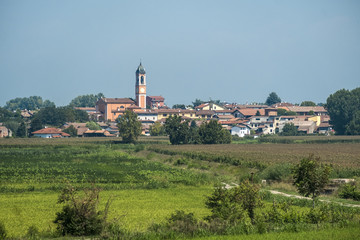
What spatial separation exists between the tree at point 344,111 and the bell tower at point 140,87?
5505 cm

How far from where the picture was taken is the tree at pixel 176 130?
9806 centimetres

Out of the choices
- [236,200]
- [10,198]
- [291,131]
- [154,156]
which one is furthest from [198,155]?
[291,131]

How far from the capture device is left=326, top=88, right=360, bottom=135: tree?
405 feet

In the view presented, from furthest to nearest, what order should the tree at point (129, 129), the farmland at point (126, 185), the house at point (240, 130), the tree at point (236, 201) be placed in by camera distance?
1. the house at point (240, 130)
2. the tree at point (129, 129)
3. the farmland at point (126, 185)
4. the tree at point (236, 201)

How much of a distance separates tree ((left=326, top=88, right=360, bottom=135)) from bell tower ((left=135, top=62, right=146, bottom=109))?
5505 cm

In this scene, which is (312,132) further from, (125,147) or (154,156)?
(154,156)

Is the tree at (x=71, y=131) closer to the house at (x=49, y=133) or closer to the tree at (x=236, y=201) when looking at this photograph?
the house at (x=49, y=133)

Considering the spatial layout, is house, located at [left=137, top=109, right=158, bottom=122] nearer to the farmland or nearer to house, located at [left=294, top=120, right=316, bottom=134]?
house, located at [left=294, top=120, right=316, bottom=134]

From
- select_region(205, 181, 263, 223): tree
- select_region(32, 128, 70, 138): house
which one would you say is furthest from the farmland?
select_region(32, 128, 70, 138): house

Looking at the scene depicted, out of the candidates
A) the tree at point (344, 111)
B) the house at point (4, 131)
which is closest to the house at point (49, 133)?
the house at point (4, 131)

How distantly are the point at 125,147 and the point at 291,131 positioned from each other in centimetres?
4921

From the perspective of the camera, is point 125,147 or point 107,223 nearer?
point 107,223

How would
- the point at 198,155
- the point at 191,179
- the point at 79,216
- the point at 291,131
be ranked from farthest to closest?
the point at 291,131 → the point at 198,155 → the point at 191,179 → the point at 79,216

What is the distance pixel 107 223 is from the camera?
20.9 meters
